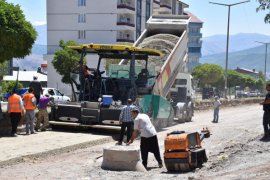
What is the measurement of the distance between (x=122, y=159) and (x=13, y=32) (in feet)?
23.3

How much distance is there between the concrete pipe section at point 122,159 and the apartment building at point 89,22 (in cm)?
5744

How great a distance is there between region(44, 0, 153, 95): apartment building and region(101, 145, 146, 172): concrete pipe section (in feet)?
188

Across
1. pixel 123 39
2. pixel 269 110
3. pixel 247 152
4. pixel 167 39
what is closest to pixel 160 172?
pixel 247 152

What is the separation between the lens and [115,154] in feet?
37.6

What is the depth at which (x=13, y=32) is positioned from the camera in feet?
54.2

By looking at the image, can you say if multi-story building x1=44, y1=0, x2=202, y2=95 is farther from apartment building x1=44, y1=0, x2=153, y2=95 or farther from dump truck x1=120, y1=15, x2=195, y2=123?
dump truck x1=120, y1=15, x2=195, y2=123

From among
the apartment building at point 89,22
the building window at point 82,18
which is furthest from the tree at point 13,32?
the building window at point 82,18

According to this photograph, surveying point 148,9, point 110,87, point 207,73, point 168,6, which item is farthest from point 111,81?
point 168,6

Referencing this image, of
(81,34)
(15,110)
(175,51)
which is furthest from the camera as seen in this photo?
(81,34)

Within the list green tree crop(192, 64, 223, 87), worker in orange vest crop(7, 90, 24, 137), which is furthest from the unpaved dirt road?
green tree crop(192, 64, 223, 87)

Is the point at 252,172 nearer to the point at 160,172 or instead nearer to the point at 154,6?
the point at 160,172

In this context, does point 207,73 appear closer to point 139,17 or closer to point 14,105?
point 139,17

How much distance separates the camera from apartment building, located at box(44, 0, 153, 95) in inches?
2749

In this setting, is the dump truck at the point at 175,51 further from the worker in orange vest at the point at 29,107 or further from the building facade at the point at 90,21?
the building facade at the point at 90,21
